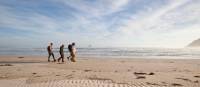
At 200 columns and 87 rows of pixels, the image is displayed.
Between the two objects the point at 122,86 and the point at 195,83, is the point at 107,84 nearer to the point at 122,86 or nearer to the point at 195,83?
the point at 122,86

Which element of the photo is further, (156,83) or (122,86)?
(156,83)

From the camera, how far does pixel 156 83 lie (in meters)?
9.16

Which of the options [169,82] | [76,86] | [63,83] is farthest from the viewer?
[169,82]

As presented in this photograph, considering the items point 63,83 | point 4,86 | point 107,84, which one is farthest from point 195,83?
point 4,86

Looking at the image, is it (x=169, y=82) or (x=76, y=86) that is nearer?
(x=76, y=86)

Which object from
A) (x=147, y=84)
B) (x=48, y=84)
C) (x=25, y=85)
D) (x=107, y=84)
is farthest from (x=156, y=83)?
(x=25, y=85)

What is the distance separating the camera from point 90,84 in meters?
8.70

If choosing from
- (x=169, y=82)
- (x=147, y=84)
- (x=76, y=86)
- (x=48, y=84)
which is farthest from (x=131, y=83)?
(x=48, y=84)

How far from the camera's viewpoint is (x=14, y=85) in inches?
343

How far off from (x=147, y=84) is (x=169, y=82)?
109 centimetres

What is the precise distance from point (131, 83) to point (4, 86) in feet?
15.4

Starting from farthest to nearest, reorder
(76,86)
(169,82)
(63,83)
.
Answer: (169,82)
(63,83)
(76,86)

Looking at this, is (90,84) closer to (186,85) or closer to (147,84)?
(147,84)

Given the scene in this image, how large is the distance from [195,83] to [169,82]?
3.34ft
